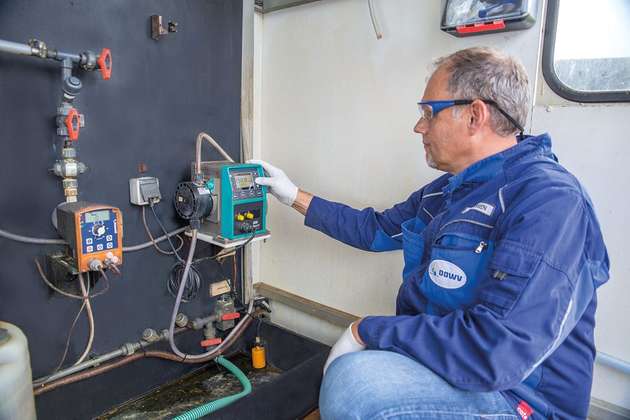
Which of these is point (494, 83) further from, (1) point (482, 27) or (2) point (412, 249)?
(2) point (412, 249)

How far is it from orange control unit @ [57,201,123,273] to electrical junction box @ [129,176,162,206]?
195 millimetres

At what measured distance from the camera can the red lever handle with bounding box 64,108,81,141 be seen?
125cm

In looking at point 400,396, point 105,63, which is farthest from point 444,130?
point 105,63

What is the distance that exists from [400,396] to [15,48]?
1.23m

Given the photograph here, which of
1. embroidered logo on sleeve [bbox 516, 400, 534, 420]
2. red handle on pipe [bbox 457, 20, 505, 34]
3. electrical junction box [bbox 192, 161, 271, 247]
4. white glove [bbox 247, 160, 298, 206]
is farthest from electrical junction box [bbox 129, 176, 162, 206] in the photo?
embroidered logo on sleeve [bbox 516, 400, 534, 420]

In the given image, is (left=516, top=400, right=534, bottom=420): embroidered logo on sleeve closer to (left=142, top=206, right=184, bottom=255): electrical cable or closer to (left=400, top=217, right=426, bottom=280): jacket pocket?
(left=400, top=217, right=426, bottom=280): jacket pocket

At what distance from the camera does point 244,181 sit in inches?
59.6

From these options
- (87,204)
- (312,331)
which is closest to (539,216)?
(87,204)

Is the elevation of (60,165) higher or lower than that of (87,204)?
higher

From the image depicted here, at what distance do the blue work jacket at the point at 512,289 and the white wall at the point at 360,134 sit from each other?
13.2 inches

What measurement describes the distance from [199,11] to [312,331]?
1.37m

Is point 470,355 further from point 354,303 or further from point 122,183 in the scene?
point 122,183

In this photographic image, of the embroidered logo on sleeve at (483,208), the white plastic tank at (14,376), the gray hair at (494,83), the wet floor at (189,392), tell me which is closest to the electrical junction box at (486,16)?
the gray hair at (494,83)

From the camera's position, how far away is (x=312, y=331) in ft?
6.48
